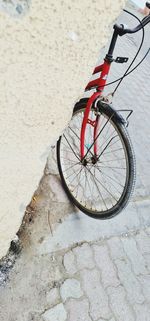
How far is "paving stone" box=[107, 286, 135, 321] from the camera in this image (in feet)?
7.41

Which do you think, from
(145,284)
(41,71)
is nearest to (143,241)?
(145,284)

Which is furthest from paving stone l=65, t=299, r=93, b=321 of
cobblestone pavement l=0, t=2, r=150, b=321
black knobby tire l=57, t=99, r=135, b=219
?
black knobby tire l=57, t=99, r=135, b=219

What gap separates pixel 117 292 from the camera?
236 centimetres

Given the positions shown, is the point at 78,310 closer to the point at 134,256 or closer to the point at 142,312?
the point at 142,312

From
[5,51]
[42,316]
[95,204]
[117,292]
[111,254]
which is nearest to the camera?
[5,51]

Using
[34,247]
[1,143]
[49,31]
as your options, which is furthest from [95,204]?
[49,31]

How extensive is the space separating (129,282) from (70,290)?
44 cm

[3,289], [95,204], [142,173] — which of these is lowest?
[3,289]

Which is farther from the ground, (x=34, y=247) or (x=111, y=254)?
(x=34, y=247)

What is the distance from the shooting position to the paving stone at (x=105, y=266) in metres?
2.41

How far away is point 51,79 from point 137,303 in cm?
Answer: 165

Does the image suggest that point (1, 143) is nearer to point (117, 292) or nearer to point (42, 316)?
point (42, 316)

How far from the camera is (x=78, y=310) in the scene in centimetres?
218

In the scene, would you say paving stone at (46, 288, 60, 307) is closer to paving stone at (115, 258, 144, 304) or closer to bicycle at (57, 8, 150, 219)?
paving stone at (115, 258, 144, 304)
